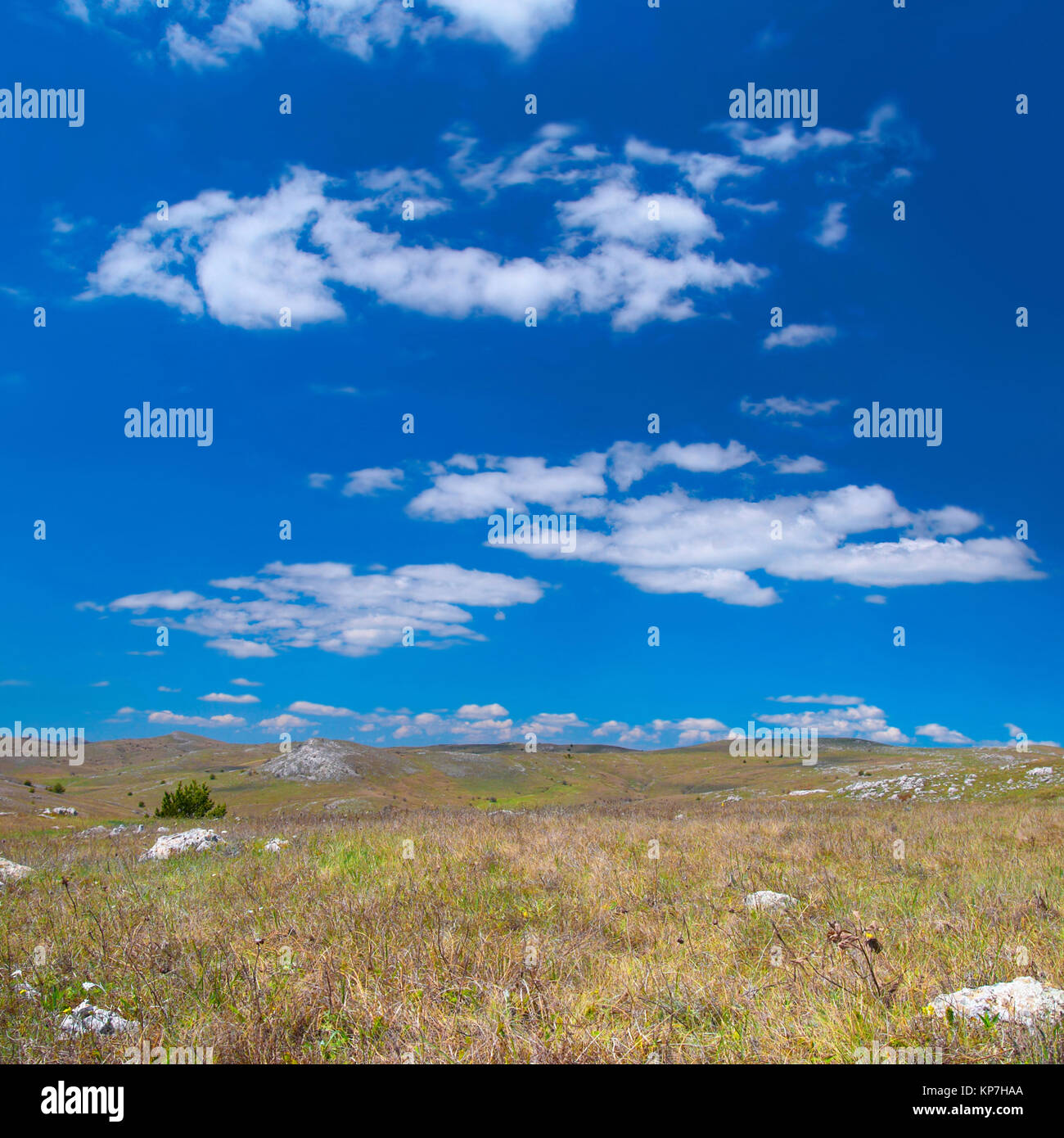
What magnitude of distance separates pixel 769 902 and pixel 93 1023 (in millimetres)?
6691

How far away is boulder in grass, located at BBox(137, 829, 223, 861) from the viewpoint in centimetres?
1470

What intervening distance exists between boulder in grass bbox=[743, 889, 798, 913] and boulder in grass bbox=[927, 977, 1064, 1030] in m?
3.29

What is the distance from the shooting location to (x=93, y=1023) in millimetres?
4699

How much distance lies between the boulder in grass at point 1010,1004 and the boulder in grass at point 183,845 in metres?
14.9

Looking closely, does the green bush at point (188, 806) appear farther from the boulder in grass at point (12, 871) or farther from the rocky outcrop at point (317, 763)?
the rocky outcrop at point (317, 763)

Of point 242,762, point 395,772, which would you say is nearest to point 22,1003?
point 395,772

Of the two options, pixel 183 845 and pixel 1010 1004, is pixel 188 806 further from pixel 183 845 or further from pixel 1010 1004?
pixel 1010 1004

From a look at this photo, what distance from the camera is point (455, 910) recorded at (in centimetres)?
732

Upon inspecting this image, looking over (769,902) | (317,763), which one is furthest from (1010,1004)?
(317,763)

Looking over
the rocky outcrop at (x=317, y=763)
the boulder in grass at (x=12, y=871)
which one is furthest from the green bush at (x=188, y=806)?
the rocky outcrop at (x=317, y=763)

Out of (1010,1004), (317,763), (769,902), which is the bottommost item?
(317,763)

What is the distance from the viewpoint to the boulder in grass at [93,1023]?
15.0 ft

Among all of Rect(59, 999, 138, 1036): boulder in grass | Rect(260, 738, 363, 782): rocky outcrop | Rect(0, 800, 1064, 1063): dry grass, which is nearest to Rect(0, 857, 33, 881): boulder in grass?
Rect(0, 800, 1064, 1063): dry grass

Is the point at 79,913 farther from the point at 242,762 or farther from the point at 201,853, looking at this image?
the point at 242,762
